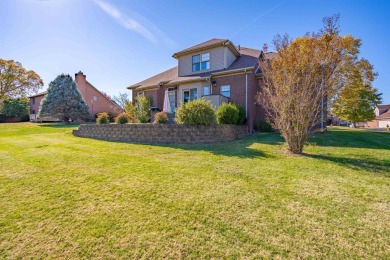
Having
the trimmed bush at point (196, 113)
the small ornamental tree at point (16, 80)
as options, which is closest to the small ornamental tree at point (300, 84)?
the trimmed bush at point (196, 113)

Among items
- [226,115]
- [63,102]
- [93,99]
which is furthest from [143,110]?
[93,99]

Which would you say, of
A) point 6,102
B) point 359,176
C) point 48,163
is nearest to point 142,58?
point 48,163

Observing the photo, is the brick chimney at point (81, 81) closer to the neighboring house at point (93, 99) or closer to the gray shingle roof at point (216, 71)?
the neighboring house at point (93, 99)

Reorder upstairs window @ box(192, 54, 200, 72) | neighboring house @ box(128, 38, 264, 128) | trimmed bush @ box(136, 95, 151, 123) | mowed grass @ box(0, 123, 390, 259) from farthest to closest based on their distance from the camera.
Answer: upstairs window @ box(192, 54, 200, 72) < neighboring house @ box(128, 38, 264, 128) < trimmed bush @ box(136, 95, 151, 123) < mowed grass @ box(0, 123, 390, 259)

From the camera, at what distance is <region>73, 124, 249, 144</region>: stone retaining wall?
1031 cm

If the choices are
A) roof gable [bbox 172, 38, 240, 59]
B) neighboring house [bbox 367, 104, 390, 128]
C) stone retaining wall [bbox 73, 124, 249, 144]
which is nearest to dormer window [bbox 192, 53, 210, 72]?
roof gable [bbox 172, 38, 240, 59]

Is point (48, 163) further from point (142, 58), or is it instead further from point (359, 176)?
point (142, 58)

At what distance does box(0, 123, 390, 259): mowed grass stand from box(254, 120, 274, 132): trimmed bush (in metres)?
9.11

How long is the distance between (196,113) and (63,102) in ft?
66.4

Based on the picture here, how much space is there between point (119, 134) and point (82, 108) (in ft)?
51.0

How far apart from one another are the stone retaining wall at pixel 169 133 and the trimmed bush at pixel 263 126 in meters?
3.51

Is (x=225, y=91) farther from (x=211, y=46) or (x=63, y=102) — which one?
(x=63, y=102)

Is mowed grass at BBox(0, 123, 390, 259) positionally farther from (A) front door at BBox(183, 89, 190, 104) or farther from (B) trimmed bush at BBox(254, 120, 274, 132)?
(A) front door at BBox(183, 89, 190, 104)

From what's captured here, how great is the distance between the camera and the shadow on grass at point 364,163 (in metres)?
5.07
